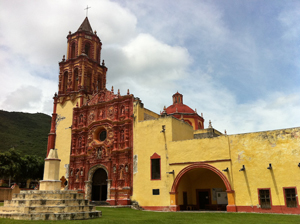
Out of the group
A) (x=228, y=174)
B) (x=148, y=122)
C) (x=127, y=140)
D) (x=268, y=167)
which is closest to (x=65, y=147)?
(x=127, y=140)

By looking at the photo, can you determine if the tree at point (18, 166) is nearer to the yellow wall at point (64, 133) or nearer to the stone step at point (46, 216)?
the yellow wall at point (64, 133)

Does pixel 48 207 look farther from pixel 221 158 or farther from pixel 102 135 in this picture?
pixel 102 135

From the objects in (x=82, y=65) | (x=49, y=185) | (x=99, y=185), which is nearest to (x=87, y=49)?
(x=82, y=65)

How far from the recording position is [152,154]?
877 inches

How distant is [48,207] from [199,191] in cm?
1352

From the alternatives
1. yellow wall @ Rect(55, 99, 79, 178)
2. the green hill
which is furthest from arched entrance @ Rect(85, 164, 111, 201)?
the green hill

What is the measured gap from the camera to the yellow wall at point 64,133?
2748cm

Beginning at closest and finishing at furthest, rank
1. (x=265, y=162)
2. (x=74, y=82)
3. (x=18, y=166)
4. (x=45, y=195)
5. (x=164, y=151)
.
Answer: (x=45, y=195) < (x=265, y=162) < (x=164, y=151) < (x=74, y=82) < (x=18, y=166)

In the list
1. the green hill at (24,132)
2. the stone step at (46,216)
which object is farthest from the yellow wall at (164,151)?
the green hill at (24,132)

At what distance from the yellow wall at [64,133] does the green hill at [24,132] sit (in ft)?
79.0

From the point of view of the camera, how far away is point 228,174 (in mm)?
18594

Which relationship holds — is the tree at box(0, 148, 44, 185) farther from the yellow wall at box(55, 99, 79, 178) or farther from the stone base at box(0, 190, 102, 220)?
the stone base at box(0, 190, 102, 220)

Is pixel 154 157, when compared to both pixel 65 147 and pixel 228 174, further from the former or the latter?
pixel 65 147

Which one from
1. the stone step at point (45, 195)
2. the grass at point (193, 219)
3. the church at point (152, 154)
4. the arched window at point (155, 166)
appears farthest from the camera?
the arched window at point (155, 166)
